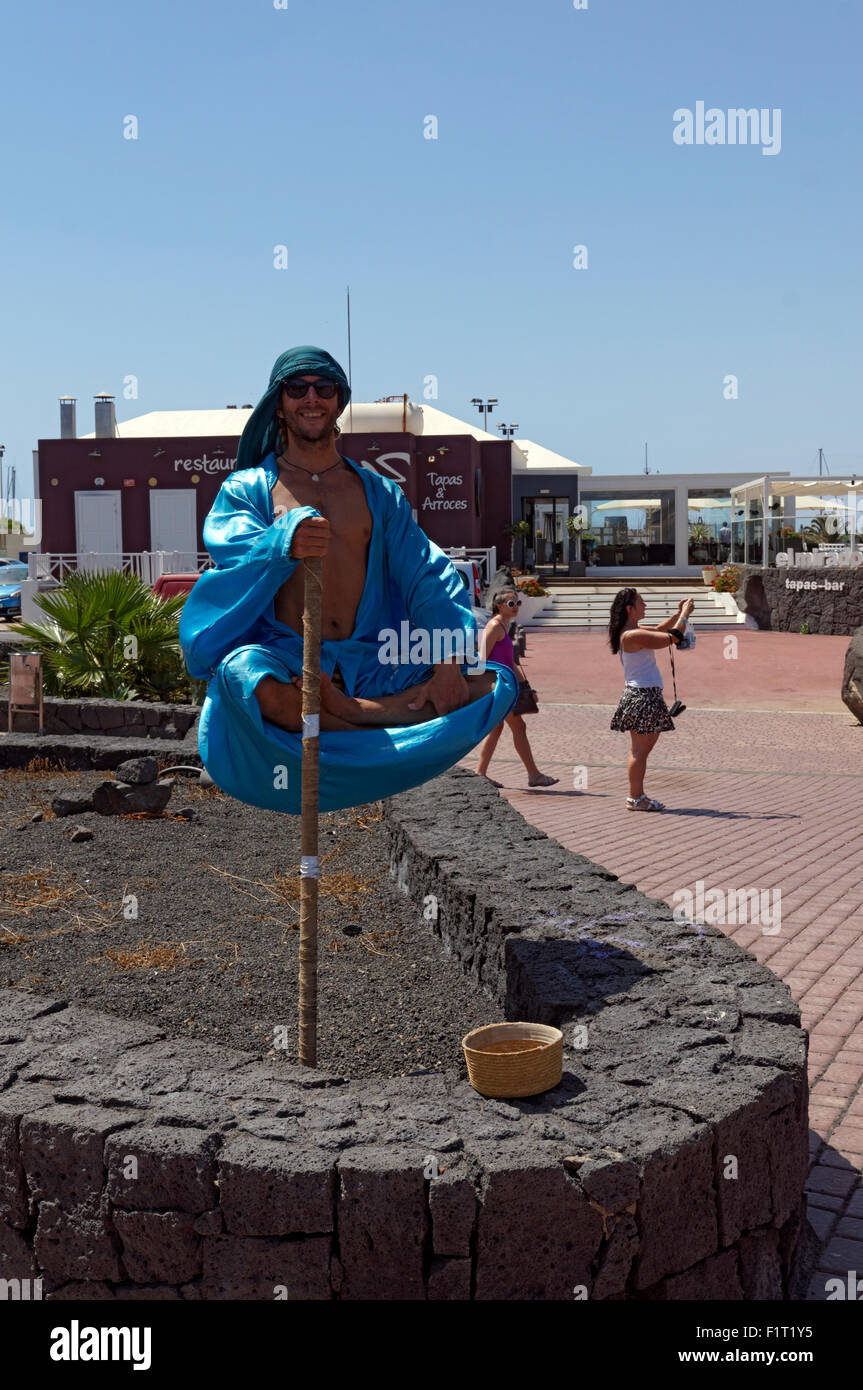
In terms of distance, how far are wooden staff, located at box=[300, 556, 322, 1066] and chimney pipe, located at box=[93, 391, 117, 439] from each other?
31.8 meters

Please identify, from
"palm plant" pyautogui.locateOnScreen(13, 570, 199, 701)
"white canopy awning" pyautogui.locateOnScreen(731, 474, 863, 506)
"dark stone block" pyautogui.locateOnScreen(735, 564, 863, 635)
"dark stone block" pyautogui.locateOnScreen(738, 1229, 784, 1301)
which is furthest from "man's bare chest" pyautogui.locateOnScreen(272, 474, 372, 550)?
"white canopy awning" pyautogui.locateOnScreen(731, 474, 863, 506)

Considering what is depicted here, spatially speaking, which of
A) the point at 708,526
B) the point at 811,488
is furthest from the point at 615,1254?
the point at 708,526

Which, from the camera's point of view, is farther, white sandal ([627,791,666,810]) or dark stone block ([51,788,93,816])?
white sandal ([627,791,666,810])

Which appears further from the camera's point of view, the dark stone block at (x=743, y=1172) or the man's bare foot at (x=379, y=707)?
the man's bare foot at (x=379, y=707)

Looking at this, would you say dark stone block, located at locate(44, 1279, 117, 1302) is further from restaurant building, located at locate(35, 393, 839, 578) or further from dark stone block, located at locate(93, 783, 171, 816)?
restaurant building, located at locate(35, 393, 839, 578)

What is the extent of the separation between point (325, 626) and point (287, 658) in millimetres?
244

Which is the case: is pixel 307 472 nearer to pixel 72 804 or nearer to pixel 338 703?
pixel 338 703

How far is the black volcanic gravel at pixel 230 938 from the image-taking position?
446 cm

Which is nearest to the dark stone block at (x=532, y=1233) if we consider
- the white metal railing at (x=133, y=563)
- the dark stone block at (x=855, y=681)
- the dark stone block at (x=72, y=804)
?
the dark stone block at (x=72, y=804)

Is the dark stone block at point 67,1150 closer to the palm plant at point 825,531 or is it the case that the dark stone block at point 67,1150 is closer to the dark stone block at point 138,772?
the dark stone block at point 138,772

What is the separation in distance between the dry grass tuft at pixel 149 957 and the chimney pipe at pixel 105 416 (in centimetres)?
3045

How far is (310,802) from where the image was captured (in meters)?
3.69

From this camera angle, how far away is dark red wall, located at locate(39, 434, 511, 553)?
105ft
